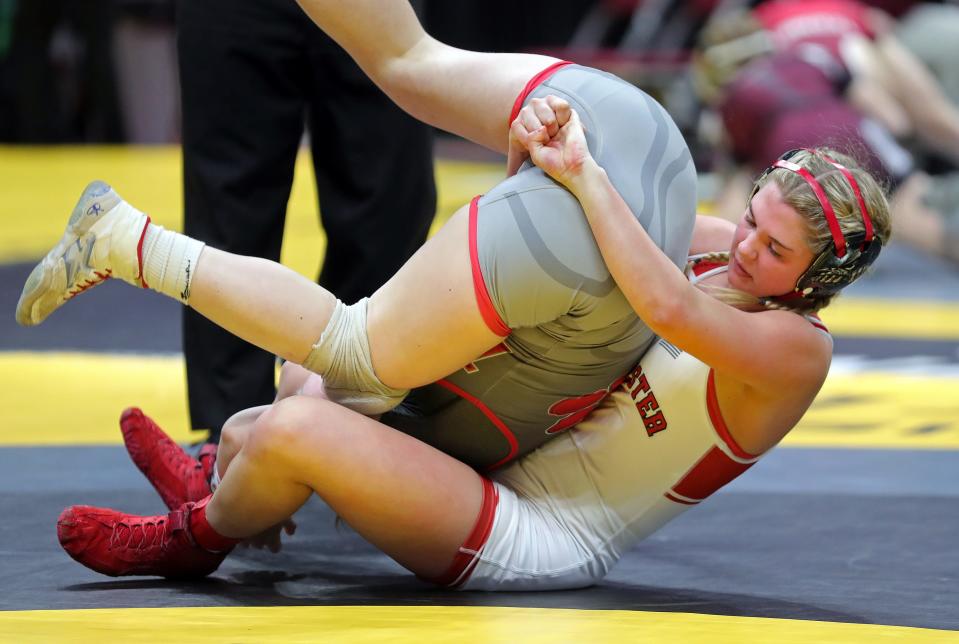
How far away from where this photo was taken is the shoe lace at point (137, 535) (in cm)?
211

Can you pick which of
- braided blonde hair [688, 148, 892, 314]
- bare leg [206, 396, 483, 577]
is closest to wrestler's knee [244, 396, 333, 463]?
bare leg [206, 396, 483, 577]

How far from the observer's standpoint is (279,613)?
194cm

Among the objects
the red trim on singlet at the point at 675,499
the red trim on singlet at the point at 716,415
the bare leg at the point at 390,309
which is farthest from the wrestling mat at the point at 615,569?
the bare leg at the point at 390,309

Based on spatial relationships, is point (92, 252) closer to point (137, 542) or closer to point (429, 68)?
point (137, 542)

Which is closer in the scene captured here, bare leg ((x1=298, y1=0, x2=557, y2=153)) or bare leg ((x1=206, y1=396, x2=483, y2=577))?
bare leg ((x1=206, y1=396, x2=483, y2=577))

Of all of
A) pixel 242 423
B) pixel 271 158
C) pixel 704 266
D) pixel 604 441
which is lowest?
pixel 604 441

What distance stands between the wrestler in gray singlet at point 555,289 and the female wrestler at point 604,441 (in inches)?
1.6

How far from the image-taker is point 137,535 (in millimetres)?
2109

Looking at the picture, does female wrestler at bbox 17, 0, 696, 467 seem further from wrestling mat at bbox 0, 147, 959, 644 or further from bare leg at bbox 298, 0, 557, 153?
wrestling mat at bbox 0, 147, 959, 644

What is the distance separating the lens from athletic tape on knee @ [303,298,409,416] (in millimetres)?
2014

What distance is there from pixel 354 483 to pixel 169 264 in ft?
1.28

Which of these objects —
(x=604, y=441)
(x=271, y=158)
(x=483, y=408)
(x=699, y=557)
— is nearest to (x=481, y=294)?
(x=483, y=408)

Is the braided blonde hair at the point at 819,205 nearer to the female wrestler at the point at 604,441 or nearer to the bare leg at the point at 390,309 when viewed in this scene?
the female wrestler at the point at 604,441

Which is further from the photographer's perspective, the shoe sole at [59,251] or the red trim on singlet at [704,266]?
the red trim on singlet at [704,266]
